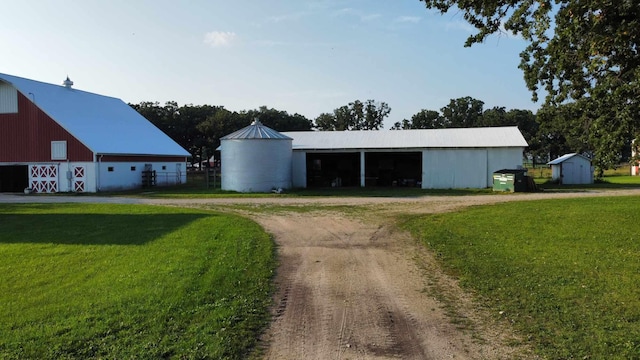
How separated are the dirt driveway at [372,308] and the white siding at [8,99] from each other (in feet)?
105

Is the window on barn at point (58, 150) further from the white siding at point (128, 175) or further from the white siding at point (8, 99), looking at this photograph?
the white siding at point (8, 99)

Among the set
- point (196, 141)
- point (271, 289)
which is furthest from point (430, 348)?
point (196, 141)

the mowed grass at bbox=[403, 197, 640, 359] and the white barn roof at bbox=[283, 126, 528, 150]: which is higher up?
the white barn roof at bbox=[283, 126, 528, 150]

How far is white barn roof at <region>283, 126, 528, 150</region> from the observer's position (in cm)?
3459

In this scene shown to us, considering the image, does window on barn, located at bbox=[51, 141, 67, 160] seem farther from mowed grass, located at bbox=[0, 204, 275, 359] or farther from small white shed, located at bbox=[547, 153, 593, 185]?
small white shed, located at bbox=[547, 153, 593, 185]

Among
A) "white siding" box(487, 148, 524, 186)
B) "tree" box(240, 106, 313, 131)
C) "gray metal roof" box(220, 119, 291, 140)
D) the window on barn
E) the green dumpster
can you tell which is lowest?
the green dumpster

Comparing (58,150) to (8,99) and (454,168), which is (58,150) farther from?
(454,168)

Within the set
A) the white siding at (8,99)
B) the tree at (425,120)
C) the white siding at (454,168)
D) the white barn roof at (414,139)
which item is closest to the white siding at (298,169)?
the white barn roof at (414,139)

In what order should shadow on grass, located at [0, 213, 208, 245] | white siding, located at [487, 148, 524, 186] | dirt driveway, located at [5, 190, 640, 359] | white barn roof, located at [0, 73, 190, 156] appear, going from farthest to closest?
white barn roof, located at [0, 73, 190, 156] → white siding, located at [487, 148, 524, 186] → shadow on grass, located at [0, 213, 208, 245] → dirt driveway, located at [5, 190, 640, 359]

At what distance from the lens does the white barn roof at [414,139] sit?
34.6m

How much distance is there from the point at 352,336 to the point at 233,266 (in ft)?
13.5

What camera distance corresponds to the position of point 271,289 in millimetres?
7844

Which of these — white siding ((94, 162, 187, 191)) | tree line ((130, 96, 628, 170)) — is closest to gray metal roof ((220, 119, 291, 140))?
white siding ((94, 162, 187, 191))

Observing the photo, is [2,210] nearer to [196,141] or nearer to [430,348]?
[430,348]
